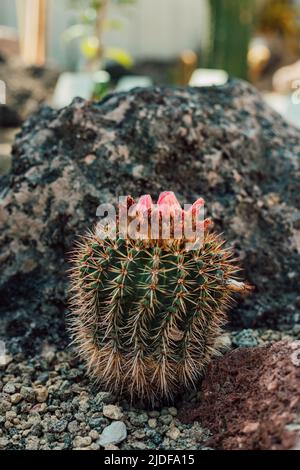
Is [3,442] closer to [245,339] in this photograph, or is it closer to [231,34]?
[245,339]

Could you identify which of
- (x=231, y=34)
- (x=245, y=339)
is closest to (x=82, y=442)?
(x=245, y=339)

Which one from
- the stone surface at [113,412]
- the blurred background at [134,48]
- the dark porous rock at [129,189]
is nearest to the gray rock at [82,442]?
the stone surface at [113,412]

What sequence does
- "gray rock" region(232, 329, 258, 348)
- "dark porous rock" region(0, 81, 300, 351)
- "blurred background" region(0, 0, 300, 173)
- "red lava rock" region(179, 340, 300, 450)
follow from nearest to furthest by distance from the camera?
"red lava rock" region(179, 340, 300, 450)
"gray rock" region(232, 329, 258, 348)
"dark porous rock" region(0, 81, 300, 351)
"blurred background" region(0, 0, 300, 173)

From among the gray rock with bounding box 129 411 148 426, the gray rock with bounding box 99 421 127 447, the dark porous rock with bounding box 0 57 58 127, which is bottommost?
the dark porous rock with bounding box 0 57 58 127

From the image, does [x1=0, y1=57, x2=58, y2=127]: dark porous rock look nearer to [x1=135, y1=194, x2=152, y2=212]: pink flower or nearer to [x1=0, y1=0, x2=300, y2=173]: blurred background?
[x1=0, y1=0, x2=300, y2=173]: blurred background

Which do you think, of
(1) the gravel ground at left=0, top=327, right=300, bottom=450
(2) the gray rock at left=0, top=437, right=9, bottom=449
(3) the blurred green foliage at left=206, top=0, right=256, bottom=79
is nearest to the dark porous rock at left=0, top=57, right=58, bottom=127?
(3) the blurred green foliage at left=206, top=0, right=256, bottom=79

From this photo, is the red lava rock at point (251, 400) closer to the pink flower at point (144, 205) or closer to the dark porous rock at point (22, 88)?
the pink flower at point (144, 205)

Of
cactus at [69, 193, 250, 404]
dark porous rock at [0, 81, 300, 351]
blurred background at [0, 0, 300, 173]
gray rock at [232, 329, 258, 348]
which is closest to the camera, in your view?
cactus at [69, 193, 250, 404]
